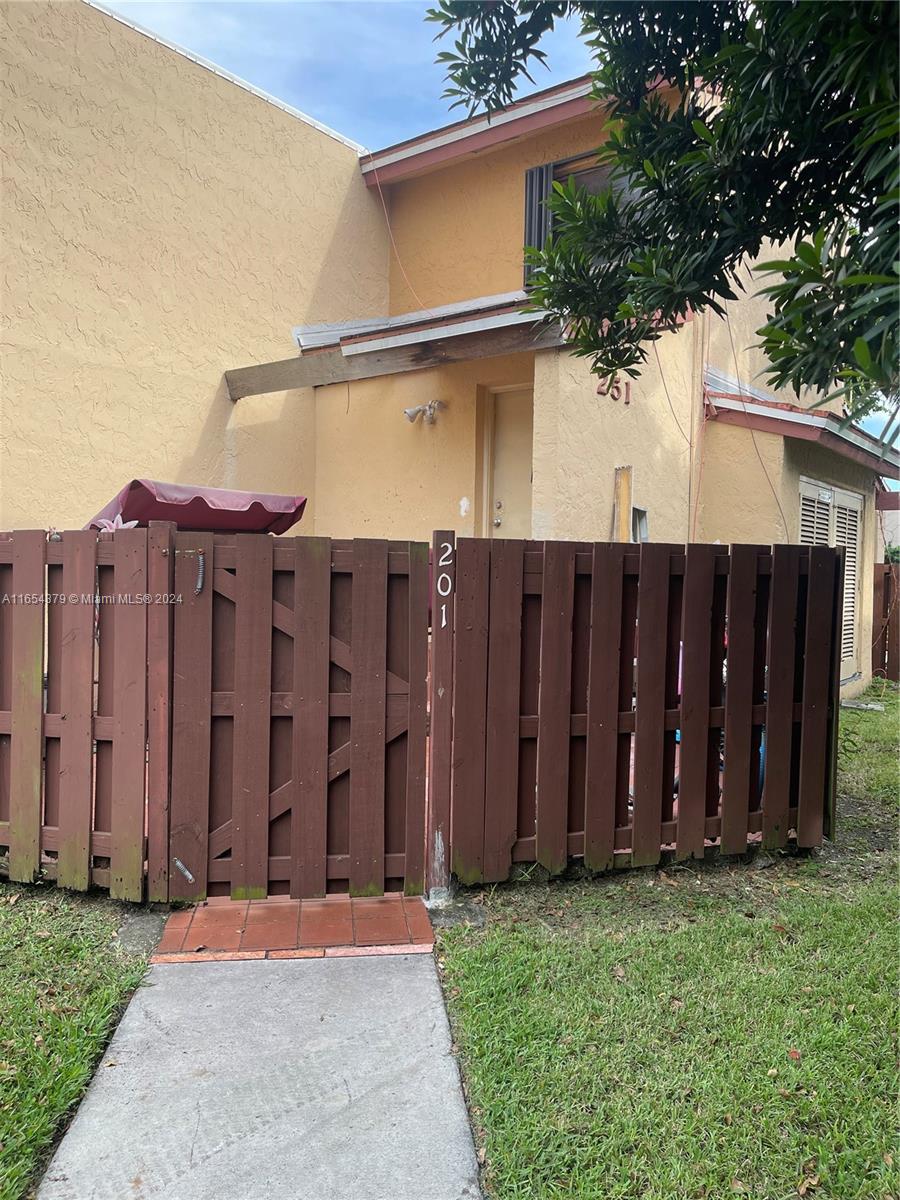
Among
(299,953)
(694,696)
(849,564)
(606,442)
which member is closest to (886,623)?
(849,564)

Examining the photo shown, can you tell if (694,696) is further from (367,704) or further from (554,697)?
(367,704)

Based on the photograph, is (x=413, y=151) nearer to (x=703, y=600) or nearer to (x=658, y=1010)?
(x=703, y=600)

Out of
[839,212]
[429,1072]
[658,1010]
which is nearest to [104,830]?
[429,1072]

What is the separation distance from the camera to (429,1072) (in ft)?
8.23

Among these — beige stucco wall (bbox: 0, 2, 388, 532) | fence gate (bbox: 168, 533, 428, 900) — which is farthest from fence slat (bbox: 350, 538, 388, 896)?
beige stucco wall (bbox: 0, 2, 388, 532)

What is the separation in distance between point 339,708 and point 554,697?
3.53 feet

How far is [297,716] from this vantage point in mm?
3623

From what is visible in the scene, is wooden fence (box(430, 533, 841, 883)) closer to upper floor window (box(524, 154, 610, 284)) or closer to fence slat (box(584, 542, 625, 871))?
fence slat (box(584, 542, 625, 871))

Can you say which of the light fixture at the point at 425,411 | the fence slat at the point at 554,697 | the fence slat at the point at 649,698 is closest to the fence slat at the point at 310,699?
the fence slat at the point at 554,697

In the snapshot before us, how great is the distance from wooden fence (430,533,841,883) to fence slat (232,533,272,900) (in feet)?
2.68

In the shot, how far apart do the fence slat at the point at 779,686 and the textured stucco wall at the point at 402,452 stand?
436 cm

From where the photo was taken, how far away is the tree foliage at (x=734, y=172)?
7.46 ft

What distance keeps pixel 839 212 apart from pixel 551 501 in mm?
4000

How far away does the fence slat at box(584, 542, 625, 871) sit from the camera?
3.94m
